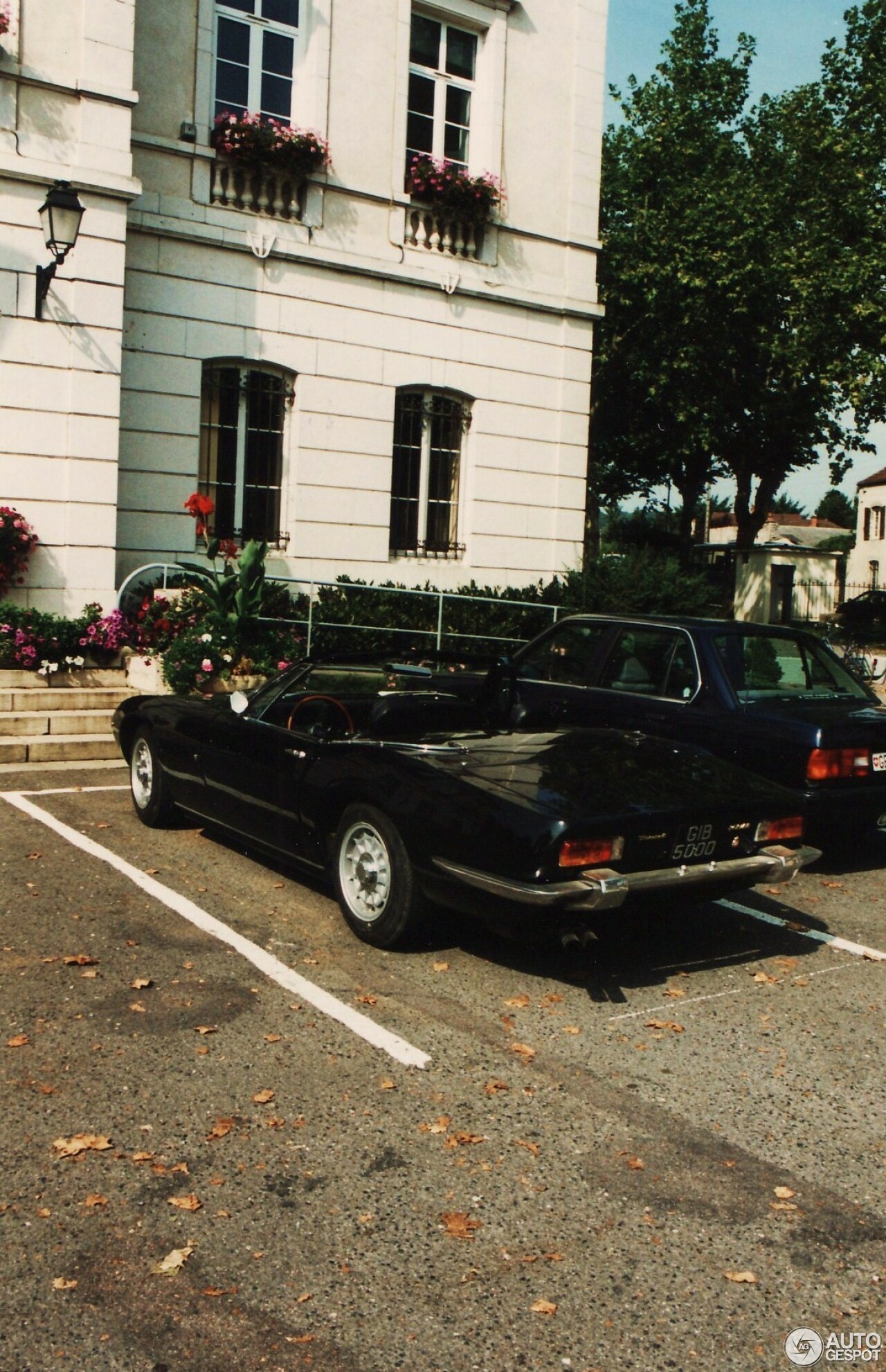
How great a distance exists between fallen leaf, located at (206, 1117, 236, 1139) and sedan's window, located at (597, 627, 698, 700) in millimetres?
4818

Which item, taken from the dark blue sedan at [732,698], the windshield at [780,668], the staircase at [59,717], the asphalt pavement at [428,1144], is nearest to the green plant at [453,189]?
the staircase at [59,717]

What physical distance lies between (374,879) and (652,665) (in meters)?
→ 3.26

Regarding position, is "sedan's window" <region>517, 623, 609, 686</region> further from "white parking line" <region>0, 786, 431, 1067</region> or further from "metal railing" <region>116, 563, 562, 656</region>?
"metal railing" <region>116, 563, 562, 656</region>

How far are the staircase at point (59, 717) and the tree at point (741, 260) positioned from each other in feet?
62.4

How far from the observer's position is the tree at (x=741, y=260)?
27.7 meters

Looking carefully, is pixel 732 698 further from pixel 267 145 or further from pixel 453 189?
pixel 453 189

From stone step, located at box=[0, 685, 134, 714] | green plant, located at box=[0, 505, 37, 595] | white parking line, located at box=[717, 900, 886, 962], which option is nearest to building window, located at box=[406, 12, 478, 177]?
green plant, located at box=[0, 505, 37, 595]

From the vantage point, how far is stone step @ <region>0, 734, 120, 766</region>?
1085 cm

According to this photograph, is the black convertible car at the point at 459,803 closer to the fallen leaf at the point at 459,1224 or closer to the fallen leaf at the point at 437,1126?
the fallen leaf at the point at 437,1126

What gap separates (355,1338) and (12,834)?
18.7 feet

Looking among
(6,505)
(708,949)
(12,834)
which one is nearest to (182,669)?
(6,505)

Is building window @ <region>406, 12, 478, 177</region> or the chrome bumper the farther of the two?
building window @ <region>406, 12, 478, 177</region>

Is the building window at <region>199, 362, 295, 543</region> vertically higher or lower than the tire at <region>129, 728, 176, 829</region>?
higher

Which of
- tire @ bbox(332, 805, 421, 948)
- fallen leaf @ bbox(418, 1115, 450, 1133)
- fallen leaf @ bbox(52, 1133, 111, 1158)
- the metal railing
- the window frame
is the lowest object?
fallen leaf @ bbox(52, 1133, 111, 1158)
